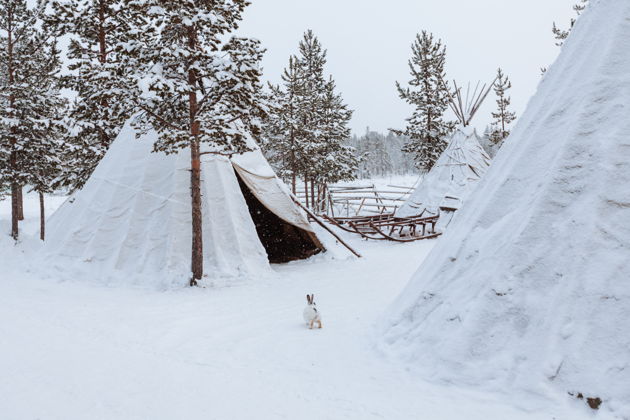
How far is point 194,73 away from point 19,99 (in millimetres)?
13171

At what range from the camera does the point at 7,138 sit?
1712 cm

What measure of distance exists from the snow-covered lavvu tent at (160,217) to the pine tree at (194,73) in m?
0.94

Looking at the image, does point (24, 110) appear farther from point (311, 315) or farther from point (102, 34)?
point (311, 315)

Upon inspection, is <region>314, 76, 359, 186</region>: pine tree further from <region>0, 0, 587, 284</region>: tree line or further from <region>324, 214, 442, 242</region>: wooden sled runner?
<region>324, 214, 442, 242</region>: wooden sled runner

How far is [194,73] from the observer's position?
8961 millimetres

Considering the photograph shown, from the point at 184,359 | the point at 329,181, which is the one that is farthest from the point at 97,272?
the point at 329,181

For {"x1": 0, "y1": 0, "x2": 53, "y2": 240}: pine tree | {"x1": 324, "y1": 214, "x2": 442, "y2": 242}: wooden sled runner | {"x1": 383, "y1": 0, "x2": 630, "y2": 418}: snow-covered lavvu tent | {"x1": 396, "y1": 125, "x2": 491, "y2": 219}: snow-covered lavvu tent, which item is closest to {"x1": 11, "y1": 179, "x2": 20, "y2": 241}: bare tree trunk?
{"x1": 0, "y1": 0, "x2": 53, "y2": 240}: pine tree

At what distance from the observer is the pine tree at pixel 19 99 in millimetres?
16891

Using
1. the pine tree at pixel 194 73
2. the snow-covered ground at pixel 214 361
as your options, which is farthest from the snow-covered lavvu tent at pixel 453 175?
the pine tree at pixel 194 73

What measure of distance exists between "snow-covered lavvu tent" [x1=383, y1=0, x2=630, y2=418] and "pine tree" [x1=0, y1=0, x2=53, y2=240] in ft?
60.8

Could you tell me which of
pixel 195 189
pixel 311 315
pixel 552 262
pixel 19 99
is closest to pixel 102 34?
pixel 19 99

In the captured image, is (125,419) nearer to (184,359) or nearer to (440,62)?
(184,359)

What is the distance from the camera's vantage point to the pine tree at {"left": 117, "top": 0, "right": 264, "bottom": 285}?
841cm

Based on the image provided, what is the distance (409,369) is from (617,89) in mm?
3935
